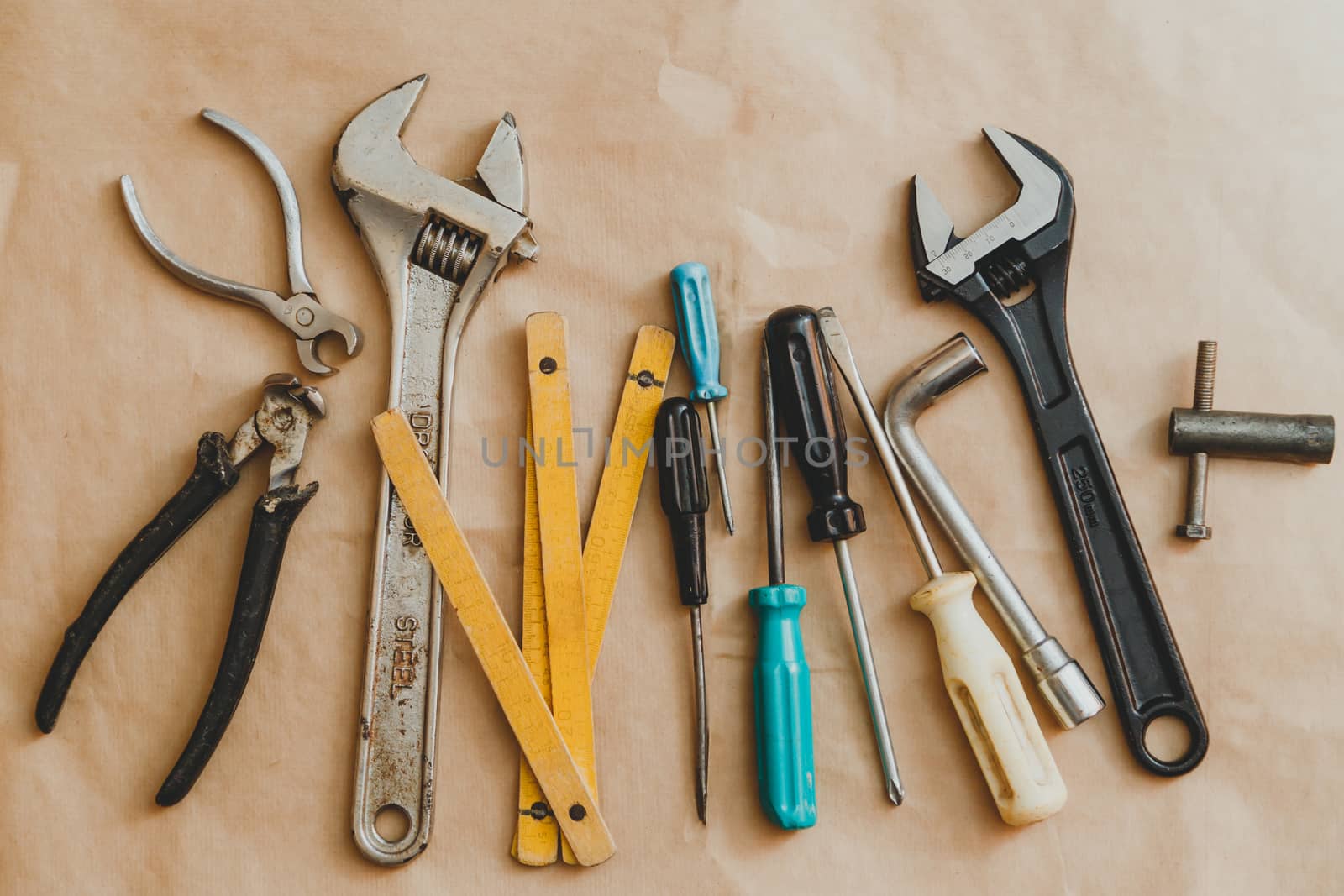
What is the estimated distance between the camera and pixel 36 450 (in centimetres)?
109

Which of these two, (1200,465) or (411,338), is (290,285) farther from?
(1200,465)

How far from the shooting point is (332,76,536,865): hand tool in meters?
1.02

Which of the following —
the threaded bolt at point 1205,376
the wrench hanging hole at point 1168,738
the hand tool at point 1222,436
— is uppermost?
the threaded bolt at point 1205,376

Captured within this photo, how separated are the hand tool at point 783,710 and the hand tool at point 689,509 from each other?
7 cm

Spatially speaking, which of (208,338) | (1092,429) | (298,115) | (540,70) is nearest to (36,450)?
(208,338)

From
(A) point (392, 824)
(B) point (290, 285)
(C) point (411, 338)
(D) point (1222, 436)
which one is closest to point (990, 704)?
(D) point (1222, 436)

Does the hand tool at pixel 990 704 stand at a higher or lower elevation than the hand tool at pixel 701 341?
lower

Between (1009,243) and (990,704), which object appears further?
(1009,243)

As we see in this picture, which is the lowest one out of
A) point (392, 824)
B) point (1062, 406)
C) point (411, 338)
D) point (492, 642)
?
point (392, 824)

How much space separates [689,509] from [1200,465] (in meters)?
0.64

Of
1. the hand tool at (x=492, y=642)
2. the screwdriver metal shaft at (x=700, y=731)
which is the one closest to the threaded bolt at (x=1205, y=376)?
the screwdriver metal shaft at (x=700, y=731)

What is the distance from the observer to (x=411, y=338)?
3.54 ft

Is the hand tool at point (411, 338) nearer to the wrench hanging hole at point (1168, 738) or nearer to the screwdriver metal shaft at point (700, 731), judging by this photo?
the screwdriver metal shaft at point (700, 731)

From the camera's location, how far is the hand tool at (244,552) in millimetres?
1002
